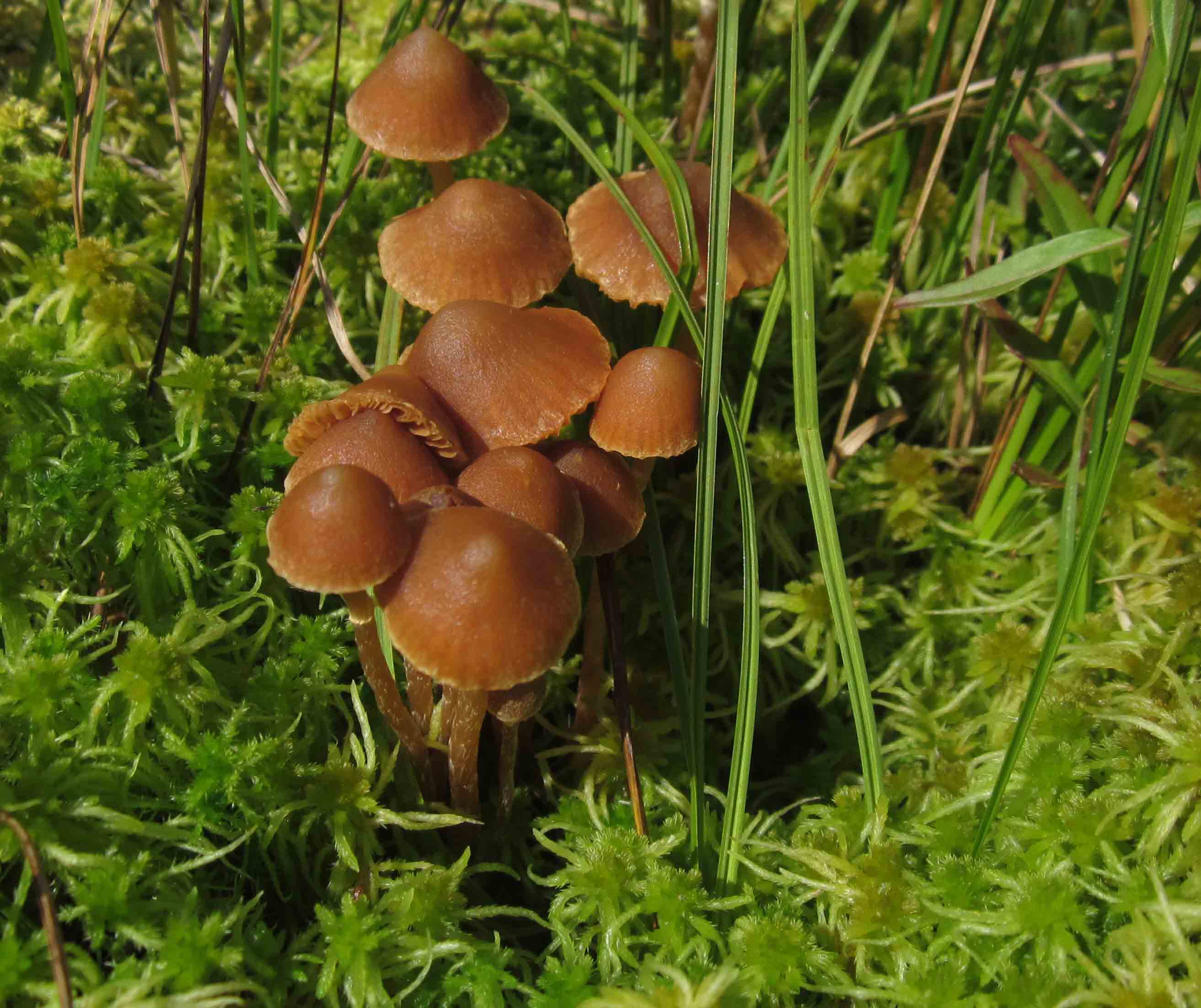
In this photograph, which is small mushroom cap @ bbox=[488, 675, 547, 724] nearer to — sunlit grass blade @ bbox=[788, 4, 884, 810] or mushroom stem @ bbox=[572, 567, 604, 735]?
mushroom stem @ bbox=[572, 567, 604, 735]

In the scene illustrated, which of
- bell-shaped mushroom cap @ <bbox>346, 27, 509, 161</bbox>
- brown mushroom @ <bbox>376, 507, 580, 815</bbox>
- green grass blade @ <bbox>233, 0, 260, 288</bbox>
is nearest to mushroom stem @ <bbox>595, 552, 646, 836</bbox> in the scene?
brown mushroom @ <bbox>376, 507, 580, 815</bbox>

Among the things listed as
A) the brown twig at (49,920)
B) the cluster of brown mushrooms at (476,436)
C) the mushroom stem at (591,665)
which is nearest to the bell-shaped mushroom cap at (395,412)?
the cluster of brown mushrooms at (476,436)

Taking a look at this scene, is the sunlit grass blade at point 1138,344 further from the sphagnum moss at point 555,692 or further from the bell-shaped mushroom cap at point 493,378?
the bell-shaped mushroom cap at point 493,378

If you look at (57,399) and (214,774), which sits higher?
(57,399)

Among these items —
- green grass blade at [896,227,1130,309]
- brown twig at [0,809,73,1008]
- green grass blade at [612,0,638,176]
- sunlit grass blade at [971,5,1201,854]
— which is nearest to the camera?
brown twig at [0,809,73,1008]

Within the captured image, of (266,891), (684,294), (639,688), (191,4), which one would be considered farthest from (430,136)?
(191,4)

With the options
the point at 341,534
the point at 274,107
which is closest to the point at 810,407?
the point at 341,534

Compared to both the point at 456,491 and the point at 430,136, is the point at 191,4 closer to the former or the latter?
the point at 430,136
